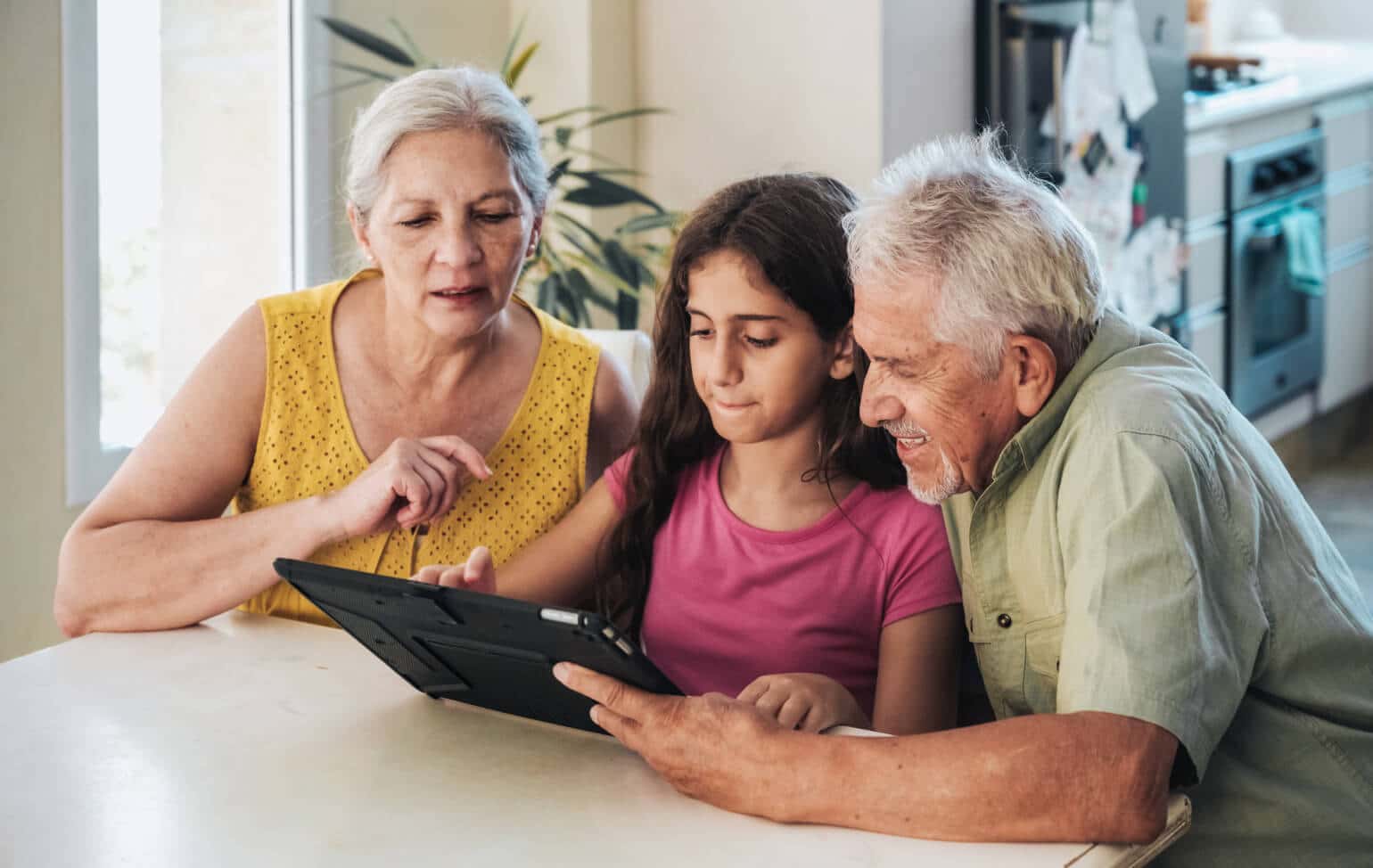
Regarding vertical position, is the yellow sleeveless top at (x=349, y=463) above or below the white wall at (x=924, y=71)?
below

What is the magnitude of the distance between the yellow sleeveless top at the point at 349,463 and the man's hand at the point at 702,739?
1.93ft

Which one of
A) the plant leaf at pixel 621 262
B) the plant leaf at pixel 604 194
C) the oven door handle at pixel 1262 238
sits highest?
the plant leaf at pixel 604 194

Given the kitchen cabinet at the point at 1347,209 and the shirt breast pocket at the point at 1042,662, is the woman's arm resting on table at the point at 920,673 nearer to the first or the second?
the shirt breast pocket at the point at 1042,662

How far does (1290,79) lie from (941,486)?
3.97 meters

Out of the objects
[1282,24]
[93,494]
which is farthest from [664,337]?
[1282,24]

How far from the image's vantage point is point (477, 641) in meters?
1.25

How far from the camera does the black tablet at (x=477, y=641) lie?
1.17 metres

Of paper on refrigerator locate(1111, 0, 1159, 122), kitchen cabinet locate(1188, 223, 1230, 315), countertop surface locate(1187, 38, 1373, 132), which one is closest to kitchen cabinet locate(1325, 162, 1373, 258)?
countertop surface locate(1187, 38, 1373, 132)

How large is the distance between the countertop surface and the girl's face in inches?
113

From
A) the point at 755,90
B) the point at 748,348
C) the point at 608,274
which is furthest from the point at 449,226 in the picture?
the point at 755,90

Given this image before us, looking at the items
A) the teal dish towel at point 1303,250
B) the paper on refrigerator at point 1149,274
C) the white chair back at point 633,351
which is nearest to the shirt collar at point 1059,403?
the white chair back at point 633,351

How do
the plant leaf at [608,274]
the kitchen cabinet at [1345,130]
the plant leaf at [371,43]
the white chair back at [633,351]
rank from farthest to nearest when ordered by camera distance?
the kitchen cabinet at [1345,130], the plant leaf at [608,274], the plant leaf at [371,43], the white chair back at [633,351]

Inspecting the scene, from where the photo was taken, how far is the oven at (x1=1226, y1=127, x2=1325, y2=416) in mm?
4348

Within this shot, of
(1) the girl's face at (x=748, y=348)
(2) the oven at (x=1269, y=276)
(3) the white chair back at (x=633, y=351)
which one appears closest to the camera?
(1) the girl's face at (x=748, y=348)
